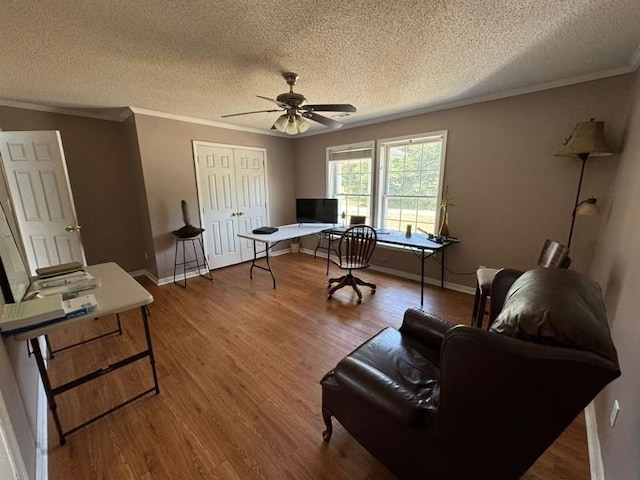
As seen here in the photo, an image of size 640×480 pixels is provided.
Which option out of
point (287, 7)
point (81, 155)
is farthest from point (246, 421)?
point (81, 155)

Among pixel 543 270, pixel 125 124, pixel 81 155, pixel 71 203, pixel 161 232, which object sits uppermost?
pixel 125 124

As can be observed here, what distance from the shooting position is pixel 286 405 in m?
1.75

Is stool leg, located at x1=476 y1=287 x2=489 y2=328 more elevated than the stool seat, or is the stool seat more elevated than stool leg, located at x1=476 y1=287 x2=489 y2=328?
the stool seat

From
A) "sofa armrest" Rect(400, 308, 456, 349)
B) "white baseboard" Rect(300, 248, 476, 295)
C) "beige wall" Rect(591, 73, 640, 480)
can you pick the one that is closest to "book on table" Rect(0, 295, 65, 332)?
"sofa armrest" Rect(400, 308, 456, 349)

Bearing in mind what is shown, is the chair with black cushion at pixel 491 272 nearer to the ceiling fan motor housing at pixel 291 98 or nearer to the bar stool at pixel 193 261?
the ceiling fan motor housing at pixel 291 98

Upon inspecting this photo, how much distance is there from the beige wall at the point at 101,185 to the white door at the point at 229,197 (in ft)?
3.36

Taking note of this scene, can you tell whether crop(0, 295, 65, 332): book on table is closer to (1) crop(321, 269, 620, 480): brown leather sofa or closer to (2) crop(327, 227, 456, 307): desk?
(1) crop(321, 269, 620, 480): brown leather sofa

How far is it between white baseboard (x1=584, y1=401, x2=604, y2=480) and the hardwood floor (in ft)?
0.12

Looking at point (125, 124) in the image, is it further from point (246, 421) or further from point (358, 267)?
point (246, 421)

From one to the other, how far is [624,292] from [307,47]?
8.28 feet

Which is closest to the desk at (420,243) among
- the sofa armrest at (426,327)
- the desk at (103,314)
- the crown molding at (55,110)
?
the sofa armrest at (426,327)

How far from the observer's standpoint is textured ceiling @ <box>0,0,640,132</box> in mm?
1494

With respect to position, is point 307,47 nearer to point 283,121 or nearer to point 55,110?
point 283,121

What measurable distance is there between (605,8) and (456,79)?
3.61 ft
